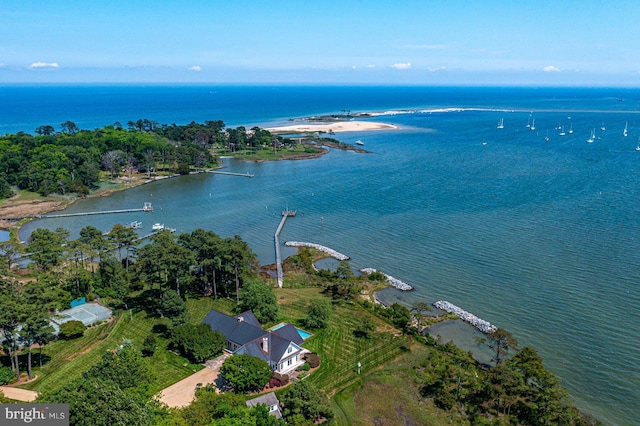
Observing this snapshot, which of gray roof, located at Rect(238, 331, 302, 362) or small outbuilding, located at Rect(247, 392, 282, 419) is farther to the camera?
gray roof, located at Rect(238, 331, 302, 362)

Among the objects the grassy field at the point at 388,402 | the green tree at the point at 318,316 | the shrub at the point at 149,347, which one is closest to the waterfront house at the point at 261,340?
the green tree at the point at 318,316

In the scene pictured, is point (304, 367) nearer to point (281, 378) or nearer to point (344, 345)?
point (281, 378)

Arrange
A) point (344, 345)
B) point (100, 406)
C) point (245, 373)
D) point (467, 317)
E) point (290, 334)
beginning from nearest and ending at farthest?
point (100, 406)
point (245, 373)
point (290, 334)
point (344, 345)
point (467, 317)

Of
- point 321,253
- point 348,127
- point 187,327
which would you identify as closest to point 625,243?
point 321,253

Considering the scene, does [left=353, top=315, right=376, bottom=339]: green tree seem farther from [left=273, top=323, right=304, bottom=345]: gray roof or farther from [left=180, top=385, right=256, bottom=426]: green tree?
[left=180, top=385, right=256, bottom=426]: green tree

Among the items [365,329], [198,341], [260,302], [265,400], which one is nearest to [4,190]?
[260,302]

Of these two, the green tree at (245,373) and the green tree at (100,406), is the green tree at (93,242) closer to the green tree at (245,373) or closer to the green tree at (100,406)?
the green tree at (245,373)

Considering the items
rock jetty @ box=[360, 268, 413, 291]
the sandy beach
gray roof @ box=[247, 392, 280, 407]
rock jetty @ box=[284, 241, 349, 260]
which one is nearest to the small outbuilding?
gray roof @ box=[247, 392, 280, 407]
